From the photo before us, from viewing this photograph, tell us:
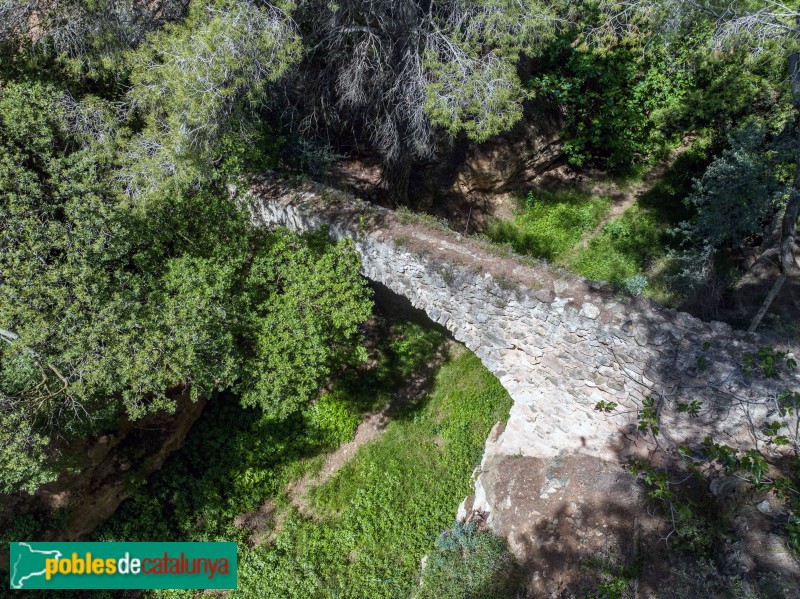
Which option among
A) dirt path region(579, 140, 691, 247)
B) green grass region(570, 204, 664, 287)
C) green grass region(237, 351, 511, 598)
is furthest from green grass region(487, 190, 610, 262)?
green grass region(237, 351, 511, 598)

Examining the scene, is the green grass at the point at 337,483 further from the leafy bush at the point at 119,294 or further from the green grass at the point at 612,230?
the green grass at the point at 612,230

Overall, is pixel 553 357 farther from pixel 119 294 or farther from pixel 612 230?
pixel 119 294

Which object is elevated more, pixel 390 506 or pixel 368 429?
pixel 368 429

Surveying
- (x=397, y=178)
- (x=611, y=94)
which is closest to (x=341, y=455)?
(x=397, y=178)

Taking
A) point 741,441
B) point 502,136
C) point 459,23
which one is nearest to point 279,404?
point 741,441

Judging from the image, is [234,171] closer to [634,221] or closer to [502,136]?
[502,136]

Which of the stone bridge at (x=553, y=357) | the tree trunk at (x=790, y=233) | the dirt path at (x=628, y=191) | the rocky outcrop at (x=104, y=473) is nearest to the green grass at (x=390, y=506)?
the stone bridge at (x=553, y=357)
